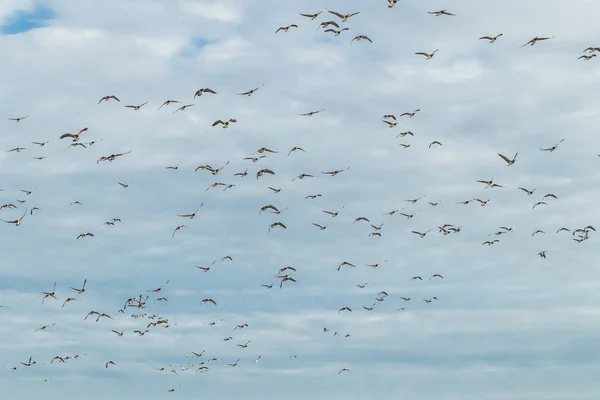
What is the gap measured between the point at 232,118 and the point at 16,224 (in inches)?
1102

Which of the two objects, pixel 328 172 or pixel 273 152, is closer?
pixel 273 152

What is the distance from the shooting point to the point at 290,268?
394 ft

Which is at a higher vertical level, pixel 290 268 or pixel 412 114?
pixel 412 114

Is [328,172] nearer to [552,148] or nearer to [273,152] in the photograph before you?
[273,152]

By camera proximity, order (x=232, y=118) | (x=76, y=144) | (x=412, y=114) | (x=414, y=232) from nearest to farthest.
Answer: (x=232, y=118)
(x=76, y=144)
(x=412, y=114)
(x=414, y=232)

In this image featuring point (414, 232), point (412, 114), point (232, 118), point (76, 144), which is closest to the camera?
point (232, 118)

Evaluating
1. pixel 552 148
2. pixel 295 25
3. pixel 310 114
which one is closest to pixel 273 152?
pixel 310 114

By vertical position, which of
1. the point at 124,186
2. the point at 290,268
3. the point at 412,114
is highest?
the point at 412,114

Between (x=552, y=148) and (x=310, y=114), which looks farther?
(x=552, y=148)

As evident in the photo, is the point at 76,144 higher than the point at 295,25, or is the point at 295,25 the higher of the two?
the point at 295,25

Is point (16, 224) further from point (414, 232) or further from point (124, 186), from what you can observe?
point (414, 232)

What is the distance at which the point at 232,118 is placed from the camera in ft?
353

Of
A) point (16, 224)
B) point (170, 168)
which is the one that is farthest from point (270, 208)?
point (16, 224)

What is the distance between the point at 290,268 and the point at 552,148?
34313 millimetres
